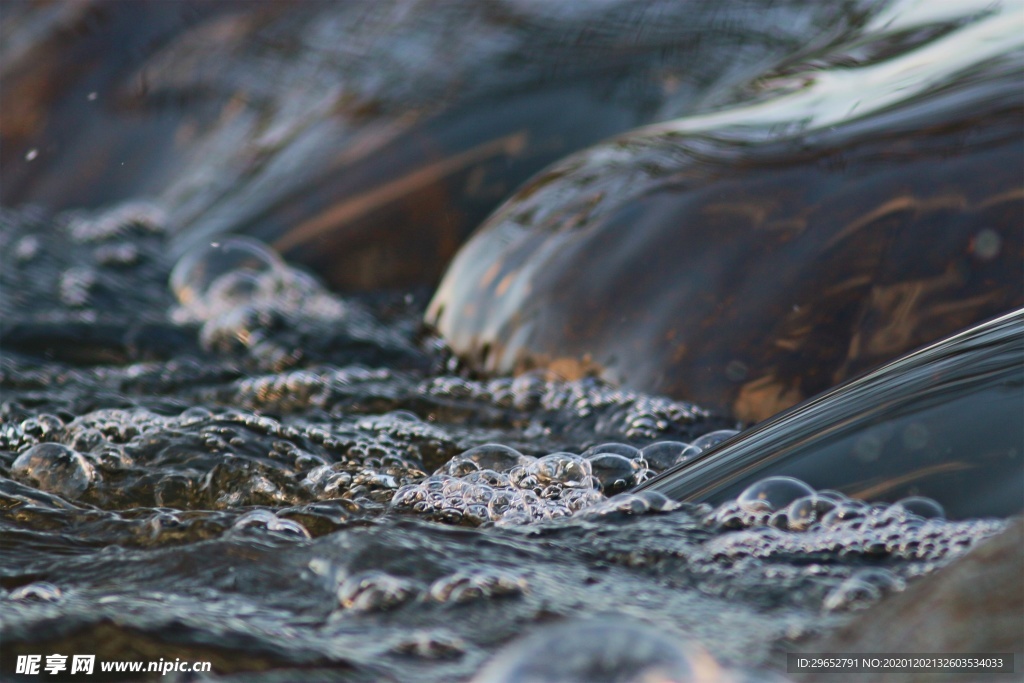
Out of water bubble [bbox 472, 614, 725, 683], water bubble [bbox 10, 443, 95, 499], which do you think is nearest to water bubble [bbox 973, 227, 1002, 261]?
water bubble [bbox 472, 614, 725, 683]

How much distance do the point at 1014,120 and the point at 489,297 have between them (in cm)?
114

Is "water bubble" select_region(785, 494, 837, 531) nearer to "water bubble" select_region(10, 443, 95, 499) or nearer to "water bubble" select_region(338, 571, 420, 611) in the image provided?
"water bubble" select_region(338, 571, 420, 611)

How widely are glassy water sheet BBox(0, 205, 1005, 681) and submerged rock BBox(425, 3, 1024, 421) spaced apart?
13cm

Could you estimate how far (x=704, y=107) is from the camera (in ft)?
9.59

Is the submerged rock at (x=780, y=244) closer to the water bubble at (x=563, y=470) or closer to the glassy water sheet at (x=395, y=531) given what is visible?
the glassy water sheet at (x=395, y=531)

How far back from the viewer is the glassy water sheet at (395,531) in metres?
1.03

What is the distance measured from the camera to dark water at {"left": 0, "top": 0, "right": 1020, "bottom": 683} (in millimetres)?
1084

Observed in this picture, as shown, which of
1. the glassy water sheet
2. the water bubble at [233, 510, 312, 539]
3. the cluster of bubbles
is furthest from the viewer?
the cluster of bubbles

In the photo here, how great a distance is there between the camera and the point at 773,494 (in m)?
1.25

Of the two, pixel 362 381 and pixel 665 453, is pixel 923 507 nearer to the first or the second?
pixel 665 453

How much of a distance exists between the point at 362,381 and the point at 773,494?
4.23 ft

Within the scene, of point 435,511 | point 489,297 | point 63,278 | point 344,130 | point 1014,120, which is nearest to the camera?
point 435,511

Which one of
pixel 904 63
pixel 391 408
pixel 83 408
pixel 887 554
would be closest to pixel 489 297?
pixel 391 408

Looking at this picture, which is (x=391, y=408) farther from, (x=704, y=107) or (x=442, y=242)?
(x=704, y=107)
